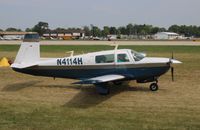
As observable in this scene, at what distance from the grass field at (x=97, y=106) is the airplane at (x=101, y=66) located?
57cm

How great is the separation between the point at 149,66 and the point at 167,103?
6.85 feet

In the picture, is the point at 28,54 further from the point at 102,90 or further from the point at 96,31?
the point at 96,31

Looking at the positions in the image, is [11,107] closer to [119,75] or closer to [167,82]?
[119,75]

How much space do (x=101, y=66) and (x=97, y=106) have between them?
2662 millimetres

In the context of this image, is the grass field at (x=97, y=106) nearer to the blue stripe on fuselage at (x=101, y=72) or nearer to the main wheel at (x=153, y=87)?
the main wheel at (x=153, y=87)

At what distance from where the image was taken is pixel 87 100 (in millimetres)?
11859

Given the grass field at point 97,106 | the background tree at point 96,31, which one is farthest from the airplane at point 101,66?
the background tree at point 96,31

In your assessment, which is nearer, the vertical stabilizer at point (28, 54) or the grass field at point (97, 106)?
the grass field at point (97, 106)

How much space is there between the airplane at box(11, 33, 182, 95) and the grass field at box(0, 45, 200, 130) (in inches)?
22.5

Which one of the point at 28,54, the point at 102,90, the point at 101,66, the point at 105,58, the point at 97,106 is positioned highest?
the point at 28,54

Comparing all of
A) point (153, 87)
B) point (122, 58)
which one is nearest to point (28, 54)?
point (122, 58)

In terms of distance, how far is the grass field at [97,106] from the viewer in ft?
28.8

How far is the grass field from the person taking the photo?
8789 mm

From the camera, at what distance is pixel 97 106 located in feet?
35.7
